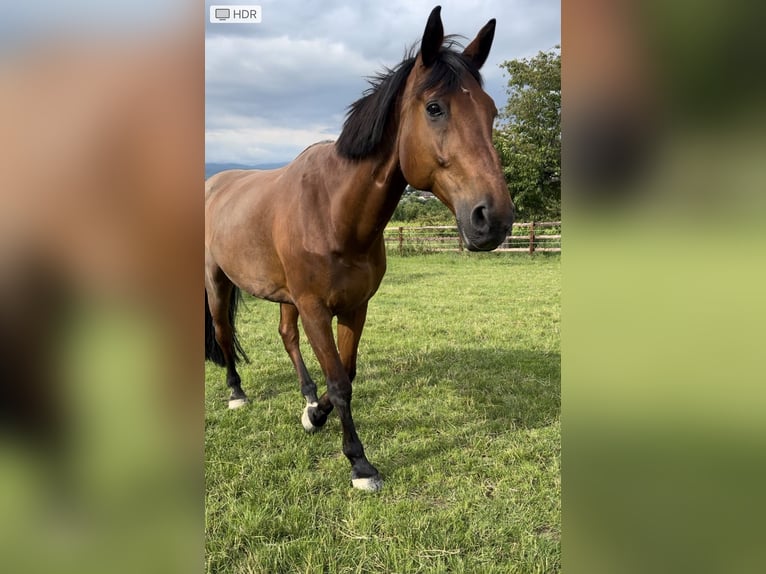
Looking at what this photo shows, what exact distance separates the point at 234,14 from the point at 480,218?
2.59 feet

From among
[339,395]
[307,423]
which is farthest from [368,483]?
[307,423]

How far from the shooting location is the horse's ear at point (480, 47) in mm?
1405

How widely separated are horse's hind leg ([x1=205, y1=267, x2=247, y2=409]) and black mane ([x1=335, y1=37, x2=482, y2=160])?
72.2 inches

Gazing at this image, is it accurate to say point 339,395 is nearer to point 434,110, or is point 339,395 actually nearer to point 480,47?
point 434,110

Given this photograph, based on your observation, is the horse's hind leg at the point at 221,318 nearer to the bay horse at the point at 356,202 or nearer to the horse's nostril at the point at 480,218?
the bay horse at the point at 356,202

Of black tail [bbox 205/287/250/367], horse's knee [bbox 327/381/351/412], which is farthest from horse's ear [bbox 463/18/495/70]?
black tail [bbox 205/287/250/367]

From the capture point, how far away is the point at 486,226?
4.11ft
